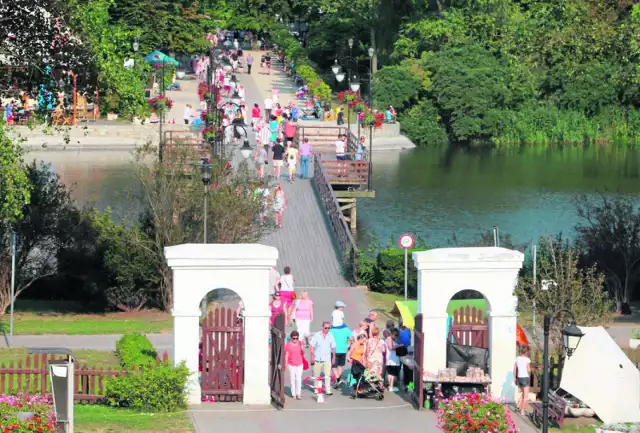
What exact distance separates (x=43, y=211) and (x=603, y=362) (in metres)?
17.7

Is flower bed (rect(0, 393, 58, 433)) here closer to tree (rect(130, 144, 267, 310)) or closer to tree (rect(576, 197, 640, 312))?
tree (rect(130, 144, 267, 310))

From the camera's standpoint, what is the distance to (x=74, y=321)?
3116cm

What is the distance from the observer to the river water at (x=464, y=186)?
160ft

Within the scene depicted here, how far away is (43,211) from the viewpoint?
114 feet

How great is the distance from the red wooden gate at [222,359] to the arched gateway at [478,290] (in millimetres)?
2902

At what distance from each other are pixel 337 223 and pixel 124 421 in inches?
770

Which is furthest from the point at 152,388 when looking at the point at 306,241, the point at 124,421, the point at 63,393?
the point at 306,241

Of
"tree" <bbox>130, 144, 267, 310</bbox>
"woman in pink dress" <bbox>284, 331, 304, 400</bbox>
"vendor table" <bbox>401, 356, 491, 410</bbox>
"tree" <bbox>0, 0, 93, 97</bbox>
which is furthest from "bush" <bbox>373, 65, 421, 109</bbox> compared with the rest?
"vendor table" <bbox>401, 356, 491, 410</bbox>

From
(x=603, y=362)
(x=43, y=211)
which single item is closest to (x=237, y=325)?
(x=603, y=362)

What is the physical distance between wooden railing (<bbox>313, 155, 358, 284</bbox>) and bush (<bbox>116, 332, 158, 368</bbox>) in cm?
1113

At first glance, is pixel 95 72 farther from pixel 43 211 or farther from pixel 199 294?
pixel 199 294

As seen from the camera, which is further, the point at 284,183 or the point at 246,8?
the point at 246,8

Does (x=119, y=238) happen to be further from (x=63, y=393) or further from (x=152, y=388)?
(x=63, y=393)

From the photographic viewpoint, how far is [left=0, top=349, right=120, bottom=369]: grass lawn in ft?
81.0
